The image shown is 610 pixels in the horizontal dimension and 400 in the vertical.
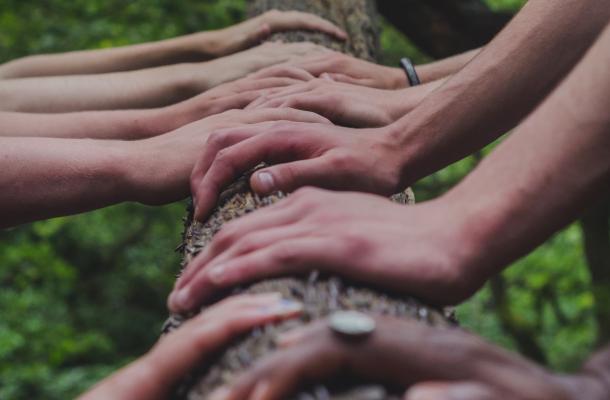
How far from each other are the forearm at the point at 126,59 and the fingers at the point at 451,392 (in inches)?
107

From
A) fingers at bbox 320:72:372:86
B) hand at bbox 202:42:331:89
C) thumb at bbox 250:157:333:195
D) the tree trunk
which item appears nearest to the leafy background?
hand at bbox 202:42:331:89

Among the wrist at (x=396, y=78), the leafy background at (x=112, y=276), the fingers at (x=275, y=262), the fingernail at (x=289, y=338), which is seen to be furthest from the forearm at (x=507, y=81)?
the leafy background at (x=112, y=276)

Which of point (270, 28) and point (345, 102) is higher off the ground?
point (270, 28)

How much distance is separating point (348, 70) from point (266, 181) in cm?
118

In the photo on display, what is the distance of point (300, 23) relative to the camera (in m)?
3.15

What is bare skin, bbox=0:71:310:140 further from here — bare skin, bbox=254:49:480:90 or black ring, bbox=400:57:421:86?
black ring, bbox=400:57:421:86

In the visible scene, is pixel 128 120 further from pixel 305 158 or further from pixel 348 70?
pixel 305 158

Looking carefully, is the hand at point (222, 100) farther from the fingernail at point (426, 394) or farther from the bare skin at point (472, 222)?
the fingernail at point (426, 394)

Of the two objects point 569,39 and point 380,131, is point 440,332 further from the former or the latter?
point 569,39

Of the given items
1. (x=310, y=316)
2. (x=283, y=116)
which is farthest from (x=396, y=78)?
(x=310, y=316)

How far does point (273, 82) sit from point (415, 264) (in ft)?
4.73

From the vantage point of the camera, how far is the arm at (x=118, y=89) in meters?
2.98

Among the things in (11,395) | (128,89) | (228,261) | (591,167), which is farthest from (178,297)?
(11,395)

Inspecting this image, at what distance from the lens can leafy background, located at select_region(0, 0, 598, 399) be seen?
18.8 ft
